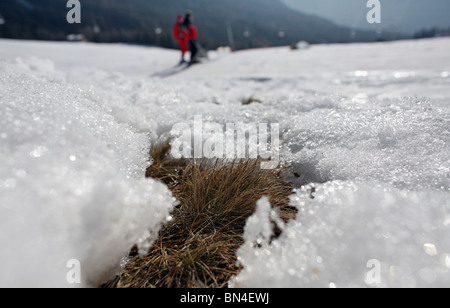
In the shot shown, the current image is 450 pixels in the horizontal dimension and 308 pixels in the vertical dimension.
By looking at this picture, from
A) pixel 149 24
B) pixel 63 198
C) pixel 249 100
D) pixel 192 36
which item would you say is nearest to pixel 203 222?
pixel 63 198

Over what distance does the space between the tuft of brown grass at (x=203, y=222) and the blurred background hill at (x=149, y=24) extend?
1251cm

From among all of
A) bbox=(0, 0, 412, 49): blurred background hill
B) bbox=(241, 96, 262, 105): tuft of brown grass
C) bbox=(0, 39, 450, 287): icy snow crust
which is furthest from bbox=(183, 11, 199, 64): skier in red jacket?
bbox=(0, 0, 412, 49): blurred background hill

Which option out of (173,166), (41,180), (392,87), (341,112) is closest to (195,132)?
(173,166)

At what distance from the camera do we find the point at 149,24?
6881 centimetres

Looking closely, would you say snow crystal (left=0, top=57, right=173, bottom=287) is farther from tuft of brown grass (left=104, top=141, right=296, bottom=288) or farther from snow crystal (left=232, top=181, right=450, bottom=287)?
snow crystal (left=232, top=181, right=450, bottom=287)

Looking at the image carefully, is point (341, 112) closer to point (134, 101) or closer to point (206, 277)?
point (206, 277)

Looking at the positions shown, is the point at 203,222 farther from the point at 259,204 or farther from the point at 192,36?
the point at 192,36

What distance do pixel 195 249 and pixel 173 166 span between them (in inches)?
23.7

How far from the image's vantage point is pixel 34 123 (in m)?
0.97

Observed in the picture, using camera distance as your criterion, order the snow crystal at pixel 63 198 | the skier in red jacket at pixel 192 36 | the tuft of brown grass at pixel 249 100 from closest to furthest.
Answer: the snow crystal at pixel 63 198 < the tuft of brown grass at pixel 249 100 < the skier in red jacket at pixel 192 36

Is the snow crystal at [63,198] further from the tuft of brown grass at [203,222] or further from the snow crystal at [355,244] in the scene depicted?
the snow crystal at [355,244]

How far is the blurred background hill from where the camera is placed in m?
37.2

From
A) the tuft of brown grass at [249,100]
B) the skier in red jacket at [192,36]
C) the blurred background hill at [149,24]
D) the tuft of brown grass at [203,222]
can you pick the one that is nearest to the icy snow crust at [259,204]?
the tuft of brown grass at [203,222]

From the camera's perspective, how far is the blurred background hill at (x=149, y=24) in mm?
37156
